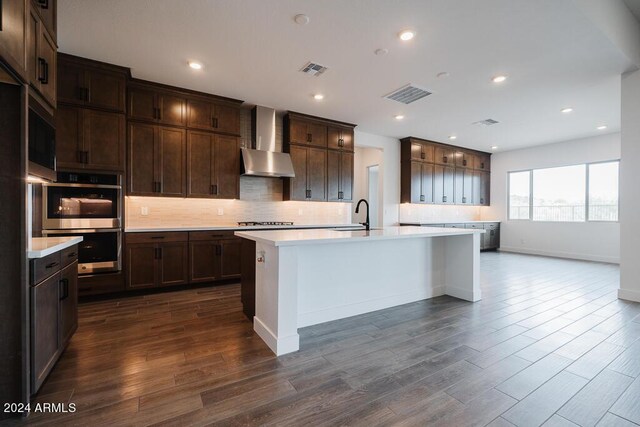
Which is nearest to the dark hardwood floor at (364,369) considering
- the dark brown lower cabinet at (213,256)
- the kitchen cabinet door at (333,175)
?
the dark brown lower cabinet at (213,256)

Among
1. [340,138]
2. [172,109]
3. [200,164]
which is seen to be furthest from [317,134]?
[172,109]

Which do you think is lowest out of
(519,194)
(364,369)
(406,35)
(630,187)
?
(364,369)

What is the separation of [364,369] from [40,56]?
309 cm

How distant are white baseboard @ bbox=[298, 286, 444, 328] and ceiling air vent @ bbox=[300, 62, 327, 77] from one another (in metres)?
2.90

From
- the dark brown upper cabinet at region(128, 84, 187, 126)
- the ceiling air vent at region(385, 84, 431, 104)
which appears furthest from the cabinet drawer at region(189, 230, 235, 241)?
the ceiling air vent at region(385, 84, 431, 104)

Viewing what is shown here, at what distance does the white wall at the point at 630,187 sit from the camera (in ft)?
11.5

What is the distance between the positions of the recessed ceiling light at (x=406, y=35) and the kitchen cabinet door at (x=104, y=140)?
140 inches

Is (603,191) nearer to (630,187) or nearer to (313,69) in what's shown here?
(630,187)

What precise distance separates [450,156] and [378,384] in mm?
7249

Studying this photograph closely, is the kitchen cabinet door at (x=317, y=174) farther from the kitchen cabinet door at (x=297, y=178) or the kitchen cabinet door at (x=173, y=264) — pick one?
the kitchen cabinet door at (x=173, y=264)

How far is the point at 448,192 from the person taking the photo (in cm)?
769

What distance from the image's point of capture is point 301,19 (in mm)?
2637

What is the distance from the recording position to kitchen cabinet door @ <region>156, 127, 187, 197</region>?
13.4ft

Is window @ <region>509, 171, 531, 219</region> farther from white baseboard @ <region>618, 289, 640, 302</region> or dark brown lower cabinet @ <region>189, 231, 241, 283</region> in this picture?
dark brown lower cabinet @ <region>189, 231, 241, 283</region>
